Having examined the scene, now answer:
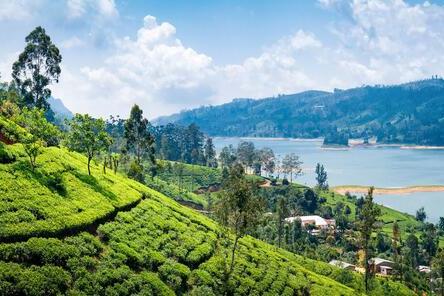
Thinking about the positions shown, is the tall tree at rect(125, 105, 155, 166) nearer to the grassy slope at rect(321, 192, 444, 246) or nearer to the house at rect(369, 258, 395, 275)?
the house at rect(369, 258, 395, 275)

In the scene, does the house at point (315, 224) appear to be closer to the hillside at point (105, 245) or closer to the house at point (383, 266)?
the house at point (383, 266)

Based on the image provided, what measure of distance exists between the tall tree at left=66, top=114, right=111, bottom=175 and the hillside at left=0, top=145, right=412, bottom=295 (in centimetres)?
221

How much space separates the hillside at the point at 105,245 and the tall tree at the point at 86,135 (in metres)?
2.21

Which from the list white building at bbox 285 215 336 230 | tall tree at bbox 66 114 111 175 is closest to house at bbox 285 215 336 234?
white building at bbox 285 215 336 230

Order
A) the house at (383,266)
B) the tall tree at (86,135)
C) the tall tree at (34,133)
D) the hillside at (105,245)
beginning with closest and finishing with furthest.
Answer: the hillside at (105,245) → the tall tree at (34,133) → the tall tree at (86,135) → the house at (383,266)

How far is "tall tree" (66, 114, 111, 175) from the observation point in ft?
190

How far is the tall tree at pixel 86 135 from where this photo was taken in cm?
5800

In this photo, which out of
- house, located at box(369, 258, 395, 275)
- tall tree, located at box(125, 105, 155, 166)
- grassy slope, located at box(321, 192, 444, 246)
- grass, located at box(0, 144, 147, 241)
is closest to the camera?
grass, located at box(0, 144, 147, 241)

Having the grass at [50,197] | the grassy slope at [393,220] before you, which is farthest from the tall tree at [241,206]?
the grassy slope at [393,220]

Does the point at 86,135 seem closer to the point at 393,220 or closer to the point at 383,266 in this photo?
the point at 383,266

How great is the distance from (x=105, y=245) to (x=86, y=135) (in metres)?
19.3

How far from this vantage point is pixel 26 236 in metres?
36.2

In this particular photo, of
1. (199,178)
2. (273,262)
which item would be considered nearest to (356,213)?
(199,178)

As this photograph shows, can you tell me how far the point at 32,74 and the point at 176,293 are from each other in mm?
63331
